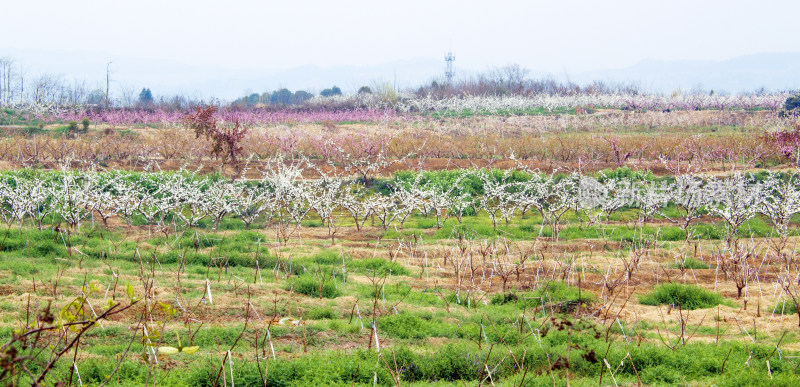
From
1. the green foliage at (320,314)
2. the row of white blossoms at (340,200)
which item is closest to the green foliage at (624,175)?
the row of white blossoms at (340,200)

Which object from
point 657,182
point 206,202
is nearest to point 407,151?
point 657,182

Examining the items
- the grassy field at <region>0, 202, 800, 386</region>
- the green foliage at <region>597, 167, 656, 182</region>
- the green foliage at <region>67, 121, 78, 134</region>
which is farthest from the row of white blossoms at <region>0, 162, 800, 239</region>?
the green foliage at <region>67, 121, 78, 134</region>

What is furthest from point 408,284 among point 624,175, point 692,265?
point 624,175

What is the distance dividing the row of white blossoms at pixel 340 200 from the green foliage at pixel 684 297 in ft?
12.1

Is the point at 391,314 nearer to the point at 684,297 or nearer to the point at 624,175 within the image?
the point at 684,297

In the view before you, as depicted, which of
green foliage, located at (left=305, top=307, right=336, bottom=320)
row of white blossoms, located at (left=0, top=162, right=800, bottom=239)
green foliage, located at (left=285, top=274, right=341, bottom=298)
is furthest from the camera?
row of white blossoms, located at (left=0, top=162, right=800, bottom=239)

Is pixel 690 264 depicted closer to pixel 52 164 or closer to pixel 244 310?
pixel 244 310

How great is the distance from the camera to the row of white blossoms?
459 inches

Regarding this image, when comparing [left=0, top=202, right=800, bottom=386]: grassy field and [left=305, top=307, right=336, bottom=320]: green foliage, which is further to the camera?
[left=305, top=307, right=336, bottom=320]: green foliage

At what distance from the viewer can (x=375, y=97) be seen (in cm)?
4359

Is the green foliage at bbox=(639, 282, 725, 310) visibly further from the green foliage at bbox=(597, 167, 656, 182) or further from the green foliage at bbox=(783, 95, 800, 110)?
the green foliage at bbox=(783, 95, 800, 110)

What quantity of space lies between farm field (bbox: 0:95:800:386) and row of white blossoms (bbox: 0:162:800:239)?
0.11 m

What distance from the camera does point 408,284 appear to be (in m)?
8.45

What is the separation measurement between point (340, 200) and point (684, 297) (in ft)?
25.6
